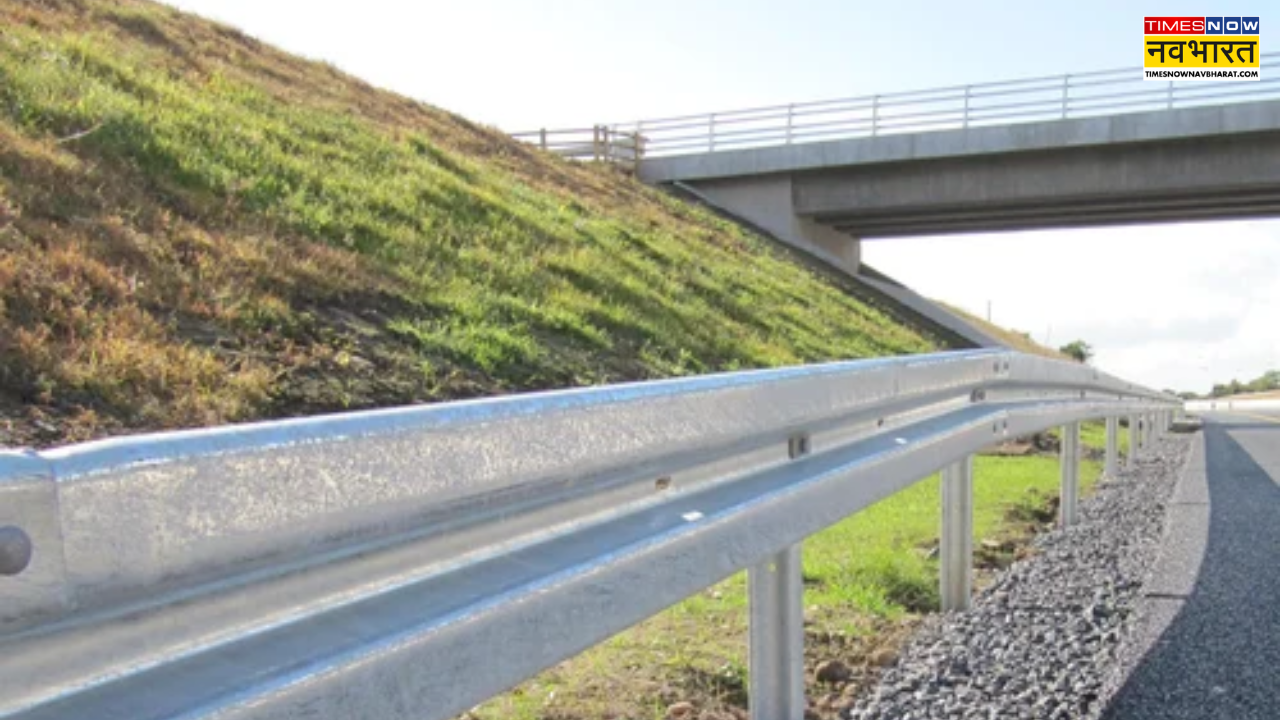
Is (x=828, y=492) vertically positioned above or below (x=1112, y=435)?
above

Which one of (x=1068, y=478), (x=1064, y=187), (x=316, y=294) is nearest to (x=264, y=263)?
(x=316, y=294)

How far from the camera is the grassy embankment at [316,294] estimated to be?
5.44 metres

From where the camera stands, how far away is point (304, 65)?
2305cm

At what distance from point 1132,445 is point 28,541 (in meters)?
14.2

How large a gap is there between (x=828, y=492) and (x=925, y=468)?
1.16 metres

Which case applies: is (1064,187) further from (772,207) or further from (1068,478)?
(1068,478)

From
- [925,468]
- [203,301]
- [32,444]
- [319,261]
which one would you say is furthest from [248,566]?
[319,261]

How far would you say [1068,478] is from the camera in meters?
7.60

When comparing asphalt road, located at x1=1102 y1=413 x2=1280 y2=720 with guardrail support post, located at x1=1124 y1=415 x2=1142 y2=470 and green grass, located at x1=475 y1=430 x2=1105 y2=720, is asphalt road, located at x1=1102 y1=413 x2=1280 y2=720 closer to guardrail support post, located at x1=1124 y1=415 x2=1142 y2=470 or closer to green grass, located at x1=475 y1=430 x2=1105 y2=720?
green grass, located at x1=475 y1=430 x2=1105 y2=720

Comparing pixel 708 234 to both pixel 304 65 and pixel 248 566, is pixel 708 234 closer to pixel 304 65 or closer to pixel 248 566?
pixel 304 65

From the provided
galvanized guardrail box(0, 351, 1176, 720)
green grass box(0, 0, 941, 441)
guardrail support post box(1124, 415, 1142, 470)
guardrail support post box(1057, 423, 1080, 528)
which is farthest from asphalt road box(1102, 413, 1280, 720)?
green grass box(0, 0, 941, 441)

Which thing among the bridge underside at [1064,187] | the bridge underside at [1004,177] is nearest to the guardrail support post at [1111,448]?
the bridge underside at [1004,177]

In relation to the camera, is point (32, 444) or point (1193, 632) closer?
point (1193, 632)

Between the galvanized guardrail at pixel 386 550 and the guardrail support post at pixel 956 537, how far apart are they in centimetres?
214
